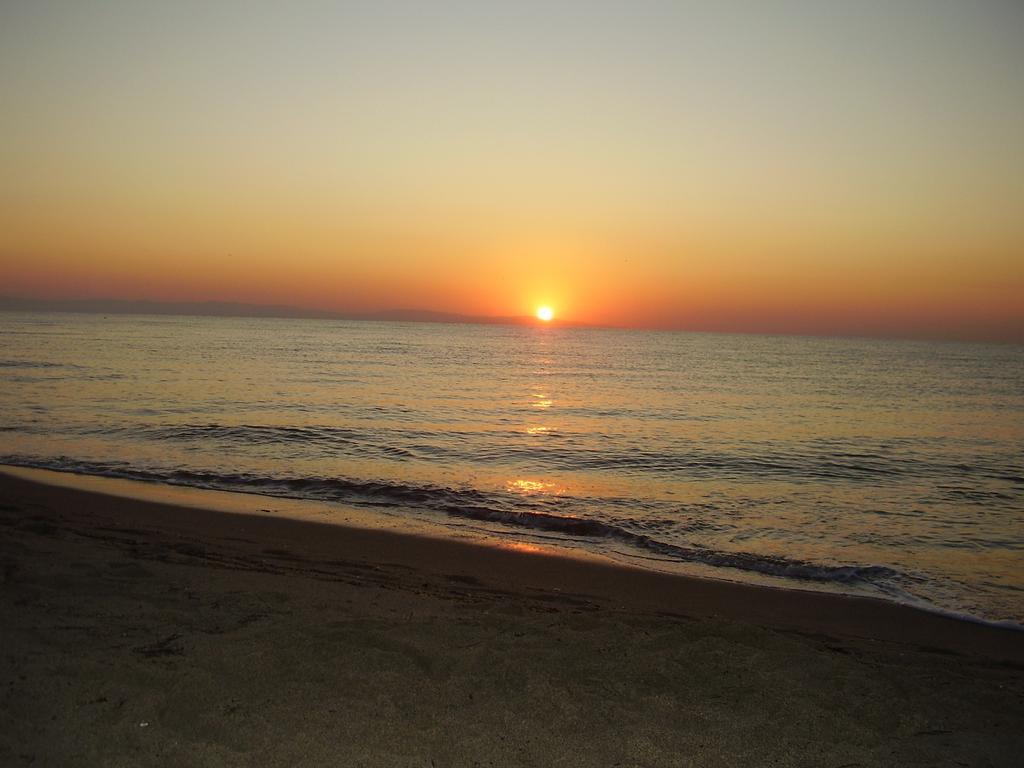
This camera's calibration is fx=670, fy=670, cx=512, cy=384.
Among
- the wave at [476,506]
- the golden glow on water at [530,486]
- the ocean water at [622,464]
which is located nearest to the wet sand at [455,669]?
the wave at [476,506]

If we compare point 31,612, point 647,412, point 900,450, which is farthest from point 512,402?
point 31,612

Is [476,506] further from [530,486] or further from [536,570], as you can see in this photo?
[536,570]

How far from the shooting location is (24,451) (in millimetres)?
17641

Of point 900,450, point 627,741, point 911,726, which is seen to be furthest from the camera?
point 900,450

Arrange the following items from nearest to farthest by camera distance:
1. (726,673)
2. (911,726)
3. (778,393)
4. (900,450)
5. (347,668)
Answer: (911,726) → (347,668) → (726,673) → (900,450) → (778,393)

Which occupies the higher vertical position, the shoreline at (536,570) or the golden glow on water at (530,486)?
the shoreline at (536,570)

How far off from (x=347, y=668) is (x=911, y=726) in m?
4.52

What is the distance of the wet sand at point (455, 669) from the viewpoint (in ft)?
15.2

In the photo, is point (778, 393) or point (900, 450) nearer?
point (900, 450)

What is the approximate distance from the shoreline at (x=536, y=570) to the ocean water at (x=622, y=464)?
0.79 metres

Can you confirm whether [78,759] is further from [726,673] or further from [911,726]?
[911,726]

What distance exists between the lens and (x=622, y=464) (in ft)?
62.9

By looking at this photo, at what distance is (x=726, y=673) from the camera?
5.95 meters

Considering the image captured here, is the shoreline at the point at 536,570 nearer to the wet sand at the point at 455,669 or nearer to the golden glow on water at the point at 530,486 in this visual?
the wet sand at the point at 455,669
